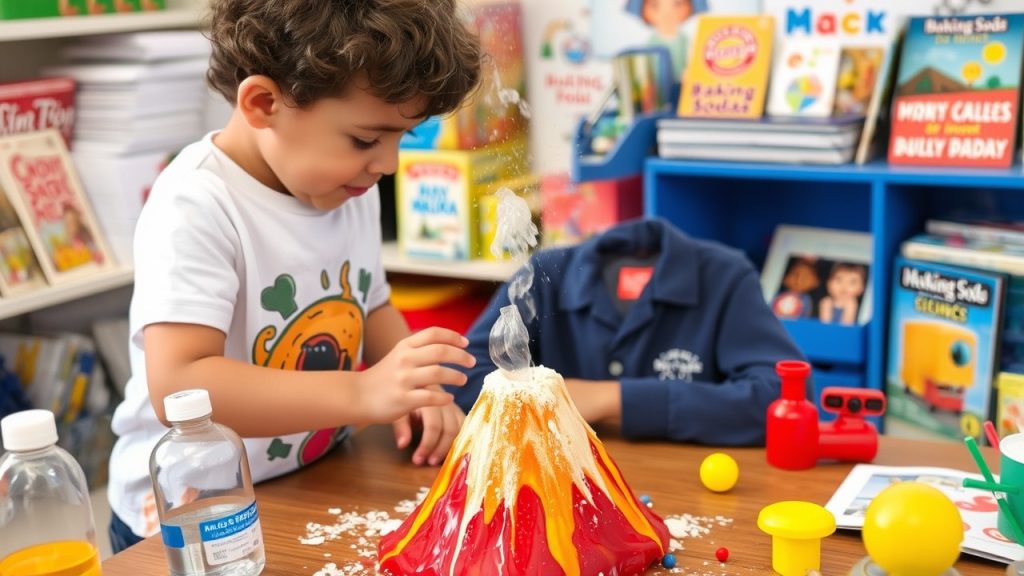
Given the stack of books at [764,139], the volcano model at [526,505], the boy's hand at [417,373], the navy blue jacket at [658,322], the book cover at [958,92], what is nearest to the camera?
the volcano model at [526,505]

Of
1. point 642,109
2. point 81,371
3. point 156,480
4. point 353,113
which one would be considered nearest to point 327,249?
point 353,113

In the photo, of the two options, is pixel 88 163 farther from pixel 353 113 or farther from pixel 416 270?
pixel 353 113

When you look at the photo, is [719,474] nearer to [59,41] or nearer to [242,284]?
[242,284]

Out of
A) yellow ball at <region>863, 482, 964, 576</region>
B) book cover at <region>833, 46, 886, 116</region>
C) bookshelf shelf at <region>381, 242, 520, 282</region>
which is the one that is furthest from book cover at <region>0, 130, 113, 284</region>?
yellow ball at <region>863, 482, 964, 576</region>

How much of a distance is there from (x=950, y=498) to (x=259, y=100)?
2.63 feet

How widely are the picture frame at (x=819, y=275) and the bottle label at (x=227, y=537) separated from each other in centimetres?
153

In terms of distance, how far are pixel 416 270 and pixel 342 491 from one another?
144cm

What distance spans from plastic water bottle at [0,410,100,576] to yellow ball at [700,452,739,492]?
Answer: 0.59m

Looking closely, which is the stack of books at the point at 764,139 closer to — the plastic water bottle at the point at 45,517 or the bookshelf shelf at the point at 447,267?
the bookshelf shelf at the point at 447,267

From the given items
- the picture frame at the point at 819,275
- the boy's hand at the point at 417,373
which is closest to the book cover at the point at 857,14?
the picture frame at the point at 819,275

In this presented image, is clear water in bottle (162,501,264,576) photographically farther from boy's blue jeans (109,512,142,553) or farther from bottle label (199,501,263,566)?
boy's blue jeans (109,512,142,553)

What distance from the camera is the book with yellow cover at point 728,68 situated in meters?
2.21

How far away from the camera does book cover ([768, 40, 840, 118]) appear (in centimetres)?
216

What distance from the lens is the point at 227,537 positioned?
34.8 inches
